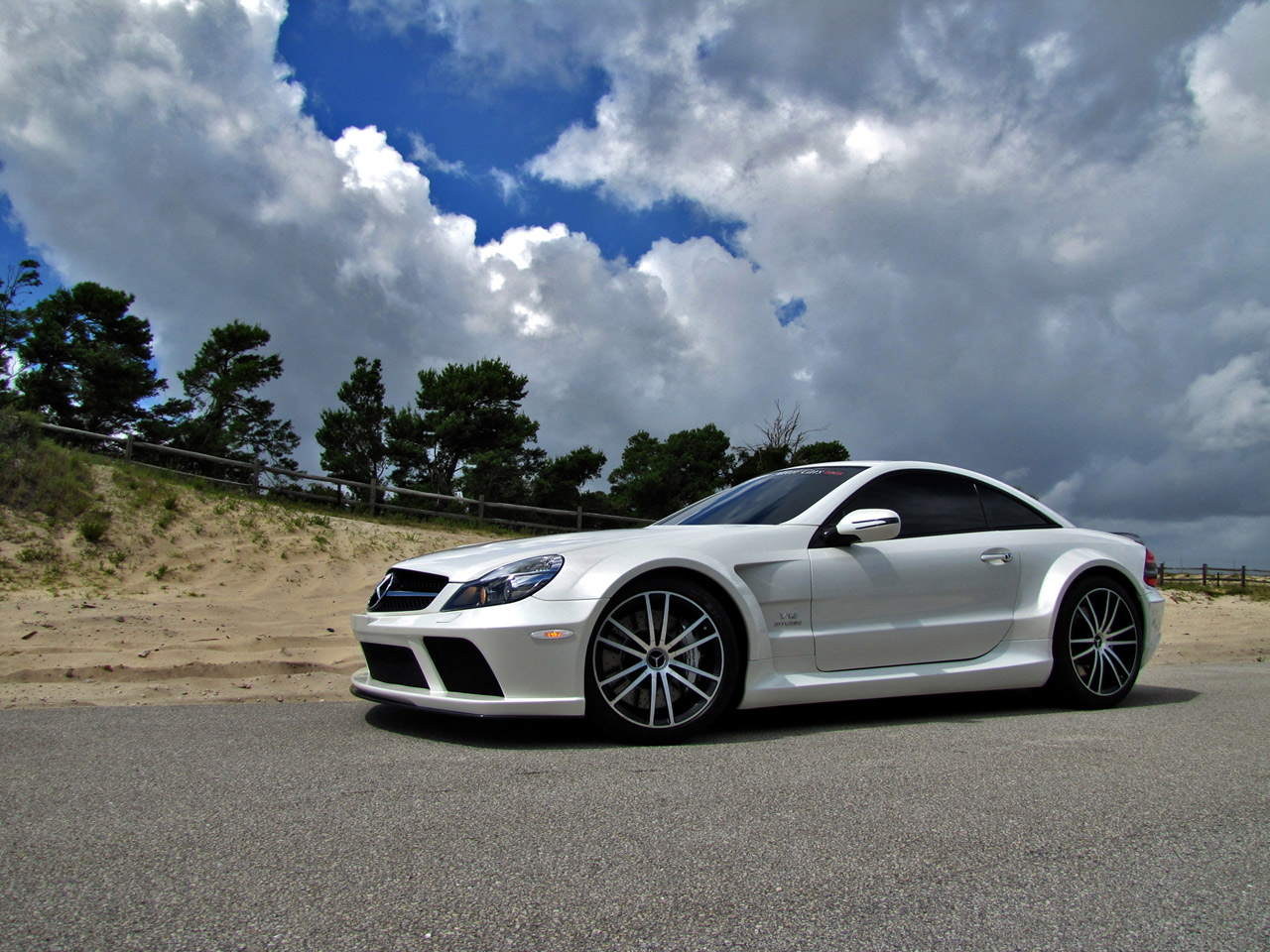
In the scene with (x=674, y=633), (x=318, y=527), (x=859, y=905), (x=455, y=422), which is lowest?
(x=859, y=905)

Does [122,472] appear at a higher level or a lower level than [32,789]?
higher

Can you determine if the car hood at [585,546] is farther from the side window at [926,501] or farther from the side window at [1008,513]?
the side window at [1008,513]

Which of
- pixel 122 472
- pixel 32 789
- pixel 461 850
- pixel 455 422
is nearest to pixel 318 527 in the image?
pixel 122 472

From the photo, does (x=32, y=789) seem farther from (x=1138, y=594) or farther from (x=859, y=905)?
(x=1138, y=594)

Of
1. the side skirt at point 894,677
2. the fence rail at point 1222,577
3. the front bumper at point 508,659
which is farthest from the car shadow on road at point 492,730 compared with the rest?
the fence rail at point 1222,577

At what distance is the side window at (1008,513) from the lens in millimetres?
5238

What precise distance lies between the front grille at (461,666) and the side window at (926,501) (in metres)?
2.09

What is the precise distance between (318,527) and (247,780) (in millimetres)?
12940

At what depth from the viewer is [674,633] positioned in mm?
4051

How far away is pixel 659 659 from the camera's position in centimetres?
399

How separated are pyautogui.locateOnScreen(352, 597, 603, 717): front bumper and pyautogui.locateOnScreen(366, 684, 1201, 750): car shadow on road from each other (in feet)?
0.39

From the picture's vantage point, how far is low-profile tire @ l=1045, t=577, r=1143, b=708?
5.10m

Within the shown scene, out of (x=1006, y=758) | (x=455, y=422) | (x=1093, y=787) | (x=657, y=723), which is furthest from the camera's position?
(x=455, y=422)

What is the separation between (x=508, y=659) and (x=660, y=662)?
2.24 ft
